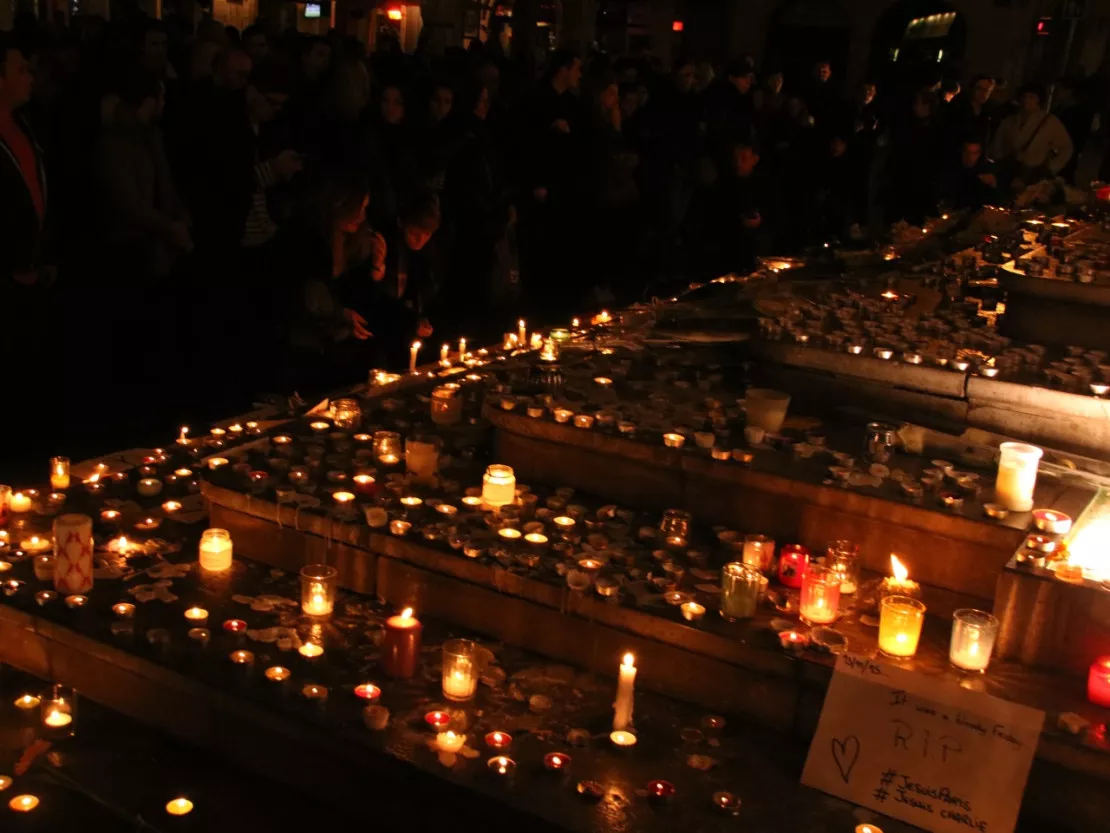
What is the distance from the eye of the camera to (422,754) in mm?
2750

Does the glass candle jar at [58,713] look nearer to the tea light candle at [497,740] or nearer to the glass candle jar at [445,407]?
the tea light candle at [497,740]

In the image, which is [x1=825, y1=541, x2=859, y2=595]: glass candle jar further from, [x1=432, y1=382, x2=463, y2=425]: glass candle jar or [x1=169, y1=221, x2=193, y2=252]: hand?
[x1=169, y1=221, x2=193, y2=252]: hand

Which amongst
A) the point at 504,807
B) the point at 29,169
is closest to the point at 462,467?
the point at 504,807

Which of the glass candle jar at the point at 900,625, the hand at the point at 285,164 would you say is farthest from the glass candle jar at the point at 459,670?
the hand at the point at 285,164

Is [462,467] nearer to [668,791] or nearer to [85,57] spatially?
[668,791]

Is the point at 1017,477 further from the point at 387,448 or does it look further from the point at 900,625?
the point at 387,448

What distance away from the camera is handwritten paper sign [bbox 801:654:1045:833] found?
8.67 feet

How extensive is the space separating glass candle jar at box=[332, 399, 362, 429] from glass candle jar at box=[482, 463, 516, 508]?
87cm

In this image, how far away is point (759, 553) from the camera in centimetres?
331

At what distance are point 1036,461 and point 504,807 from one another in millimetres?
1703

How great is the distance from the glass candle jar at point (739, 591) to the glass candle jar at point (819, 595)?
0.12 m

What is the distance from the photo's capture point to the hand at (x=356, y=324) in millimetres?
5977

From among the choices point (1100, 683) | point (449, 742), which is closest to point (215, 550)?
point (449, 742)

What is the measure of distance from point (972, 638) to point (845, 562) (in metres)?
0.42
